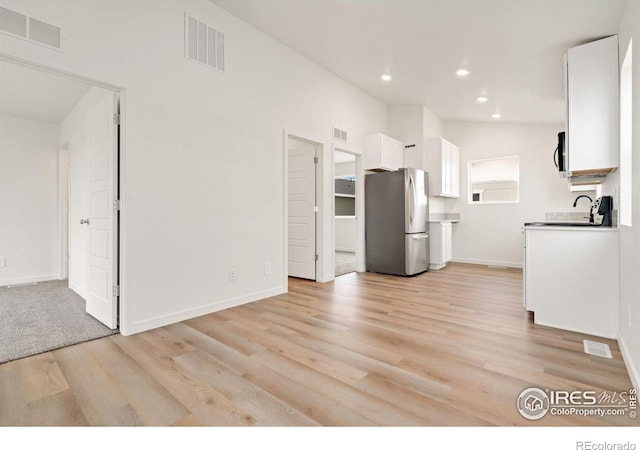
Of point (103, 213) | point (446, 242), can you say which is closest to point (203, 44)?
point (103, 213)

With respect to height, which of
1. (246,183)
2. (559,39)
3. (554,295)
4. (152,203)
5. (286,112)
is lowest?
(554,295)

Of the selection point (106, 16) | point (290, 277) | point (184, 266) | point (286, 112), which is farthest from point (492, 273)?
point (106, 16)

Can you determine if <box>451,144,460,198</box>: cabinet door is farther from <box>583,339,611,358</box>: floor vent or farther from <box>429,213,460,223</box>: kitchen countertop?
<box>583,339,611,358</box>: floor vent

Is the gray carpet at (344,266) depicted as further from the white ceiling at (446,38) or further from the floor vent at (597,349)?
the floor vent at (597,349)

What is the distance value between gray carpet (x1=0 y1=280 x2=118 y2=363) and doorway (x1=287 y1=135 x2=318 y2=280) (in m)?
2.67

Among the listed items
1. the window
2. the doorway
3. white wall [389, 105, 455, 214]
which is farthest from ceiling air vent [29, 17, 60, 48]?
the window

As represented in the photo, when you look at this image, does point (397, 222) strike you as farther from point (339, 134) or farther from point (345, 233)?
point (345, 233)

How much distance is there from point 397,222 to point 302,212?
1.55 m

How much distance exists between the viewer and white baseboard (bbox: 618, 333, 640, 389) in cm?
177
